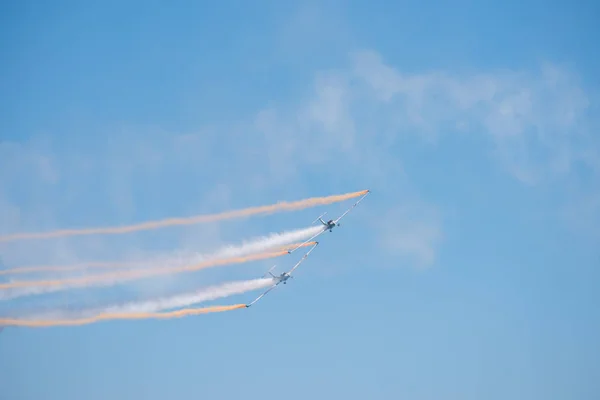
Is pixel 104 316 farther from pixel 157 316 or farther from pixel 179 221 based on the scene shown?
pixel 179 221

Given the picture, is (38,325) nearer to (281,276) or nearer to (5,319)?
(5,319)

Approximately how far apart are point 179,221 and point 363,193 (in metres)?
32.0

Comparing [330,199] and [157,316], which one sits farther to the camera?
[330,199]

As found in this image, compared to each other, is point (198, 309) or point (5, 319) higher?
point (5, 319)

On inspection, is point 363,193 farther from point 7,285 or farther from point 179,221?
point 7,285

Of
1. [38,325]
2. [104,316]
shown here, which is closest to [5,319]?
[38,325]

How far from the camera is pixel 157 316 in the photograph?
401 feet

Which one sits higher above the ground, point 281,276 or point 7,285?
point 7,285

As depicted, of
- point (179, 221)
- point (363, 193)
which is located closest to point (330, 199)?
point (363, 193)

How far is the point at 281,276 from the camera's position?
127 metres

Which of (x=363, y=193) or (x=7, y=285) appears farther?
(x=363, y=193)

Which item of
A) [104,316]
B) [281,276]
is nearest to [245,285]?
[281,276]

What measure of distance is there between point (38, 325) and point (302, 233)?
45519 millimetres

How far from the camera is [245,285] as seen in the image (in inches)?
4958
